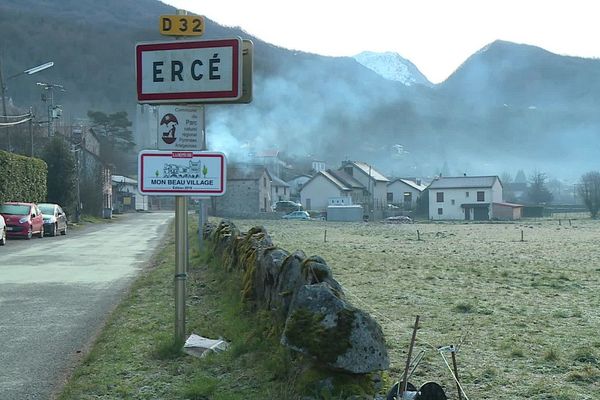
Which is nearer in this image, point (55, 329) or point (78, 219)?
point (55, 329)

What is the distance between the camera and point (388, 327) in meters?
8.53

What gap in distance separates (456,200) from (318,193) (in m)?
20.0

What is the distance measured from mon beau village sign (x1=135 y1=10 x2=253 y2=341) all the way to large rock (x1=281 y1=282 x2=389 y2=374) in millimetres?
2400

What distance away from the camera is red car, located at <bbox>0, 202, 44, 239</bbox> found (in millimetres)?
28422

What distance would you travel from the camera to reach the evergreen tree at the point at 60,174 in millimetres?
47094

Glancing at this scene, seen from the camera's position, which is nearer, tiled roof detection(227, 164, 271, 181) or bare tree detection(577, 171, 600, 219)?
bare tree detection(577, 171, 600, 219)

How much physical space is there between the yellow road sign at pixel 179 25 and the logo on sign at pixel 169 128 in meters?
0.87

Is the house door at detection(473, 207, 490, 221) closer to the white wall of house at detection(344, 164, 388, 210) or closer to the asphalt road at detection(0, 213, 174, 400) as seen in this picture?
the white wall of house at detection(344, 164, 388, 210)

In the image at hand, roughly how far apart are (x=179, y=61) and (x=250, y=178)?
7960cm

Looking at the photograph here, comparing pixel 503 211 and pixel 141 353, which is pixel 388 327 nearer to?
pixel 141 353

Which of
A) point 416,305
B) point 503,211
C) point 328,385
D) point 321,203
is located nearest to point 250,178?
point 321,203

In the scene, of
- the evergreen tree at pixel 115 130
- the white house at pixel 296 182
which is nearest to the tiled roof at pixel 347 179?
the white house at pixel 296 182

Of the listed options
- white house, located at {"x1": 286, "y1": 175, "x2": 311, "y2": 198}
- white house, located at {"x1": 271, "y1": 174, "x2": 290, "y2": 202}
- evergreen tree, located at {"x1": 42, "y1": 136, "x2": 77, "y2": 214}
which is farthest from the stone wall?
white house, located at {"x1": 286, "y1": 175, "x2": 311, "y2": 198}

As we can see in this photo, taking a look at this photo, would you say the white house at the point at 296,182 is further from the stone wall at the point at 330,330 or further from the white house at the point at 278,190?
the stone wall at the point at 330,330
